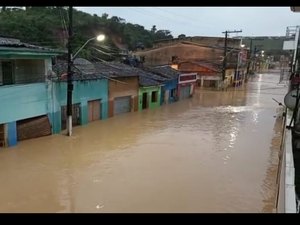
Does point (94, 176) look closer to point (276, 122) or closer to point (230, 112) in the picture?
point (276, 122)

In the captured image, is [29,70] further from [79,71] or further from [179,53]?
[179,53]

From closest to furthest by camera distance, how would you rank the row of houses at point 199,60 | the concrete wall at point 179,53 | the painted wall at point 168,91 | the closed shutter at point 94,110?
the closed shutter at point 94,110 → the painted wall at point 168,91 → the row of houses at point 199,60 → the concrete wall at point 179,53

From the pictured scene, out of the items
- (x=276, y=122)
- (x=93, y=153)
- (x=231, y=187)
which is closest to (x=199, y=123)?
(x=276, y=122)

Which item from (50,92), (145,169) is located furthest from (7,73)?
(145,169)

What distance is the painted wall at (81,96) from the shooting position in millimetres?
17109

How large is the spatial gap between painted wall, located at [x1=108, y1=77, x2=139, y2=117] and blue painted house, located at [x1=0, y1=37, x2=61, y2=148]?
19.7 ft

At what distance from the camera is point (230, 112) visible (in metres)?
26.5

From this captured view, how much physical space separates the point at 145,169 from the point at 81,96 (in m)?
8.49

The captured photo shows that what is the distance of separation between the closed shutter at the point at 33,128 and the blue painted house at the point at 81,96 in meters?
0.47

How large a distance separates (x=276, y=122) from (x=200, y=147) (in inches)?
378

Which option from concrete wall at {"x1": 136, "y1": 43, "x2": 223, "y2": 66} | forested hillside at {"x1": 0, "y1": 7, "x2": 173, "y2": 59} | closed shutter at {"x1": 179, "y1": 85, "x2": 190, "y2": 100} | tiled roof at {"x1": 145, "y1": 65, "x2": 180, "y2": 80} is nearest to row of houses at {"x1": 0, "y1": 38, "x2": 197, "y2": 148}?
forested hillside at {"x1": 0, "y1": 7, "x2": 173, "y2": 59}

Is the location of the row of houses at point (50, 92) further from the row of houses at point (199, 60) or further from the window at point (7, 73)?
the row of houses at point (199, 60)

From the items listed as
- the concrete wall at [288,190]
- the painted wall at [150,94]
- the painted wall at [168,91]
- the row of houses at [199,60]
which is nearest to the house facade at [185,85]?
the painted wall at [168,91]

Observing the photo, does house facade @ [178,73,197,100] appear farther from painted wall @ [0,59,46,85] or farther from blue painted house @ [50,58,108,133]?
painted wall @ [0,59,46,85]
